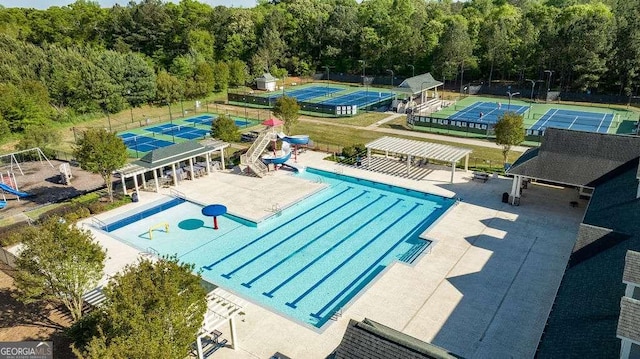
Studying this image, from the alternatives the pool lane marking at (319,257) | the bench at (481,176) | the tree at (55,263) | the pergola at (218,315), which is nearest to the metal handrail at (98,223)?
the tree at (55,263)

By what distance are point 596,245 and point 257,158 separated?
23.4m

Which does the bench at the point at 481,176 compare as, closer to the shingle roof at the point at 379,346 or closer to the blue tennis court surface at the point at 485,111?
the blue tennis court surface at the point at 485,111

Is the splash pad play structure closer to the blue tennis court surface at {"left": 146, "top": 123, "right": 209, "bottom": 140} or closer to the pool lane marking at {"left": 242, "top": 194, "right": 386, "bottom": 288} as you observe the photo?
the pool lane marking at {"left": 242, "top": 194, "right": 386, "bottom": 288}

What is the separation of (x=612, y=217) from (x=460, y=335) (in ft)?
29.7

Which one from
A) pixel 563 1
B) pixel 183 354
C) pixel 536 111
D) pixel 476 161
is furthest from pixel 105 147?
pixel 563 1

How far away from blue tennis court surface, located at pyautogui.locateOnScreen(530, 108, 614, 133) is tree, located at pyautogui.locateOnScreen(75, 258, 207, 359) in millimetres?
43016

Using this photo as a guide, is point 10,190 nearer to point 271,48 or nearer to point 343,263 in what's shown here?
point 343,263

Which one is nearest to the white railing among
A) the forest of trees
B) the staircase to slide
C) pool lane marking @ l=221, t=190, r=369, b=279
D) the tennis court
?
the staircase to slide

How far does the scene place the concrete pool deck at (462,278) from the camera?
15.5 m

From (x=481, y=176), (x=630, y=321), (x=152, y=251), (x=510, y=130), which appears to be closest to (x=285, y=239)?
(x=152, y=251)

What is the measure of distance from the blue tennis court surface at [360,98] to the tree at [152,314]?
169 ft

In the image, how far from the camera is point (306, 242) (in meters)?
→ 23.7

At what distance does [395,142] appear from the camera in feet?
111

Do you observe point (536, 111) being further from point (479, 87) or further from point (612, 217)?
point (612, 217)
